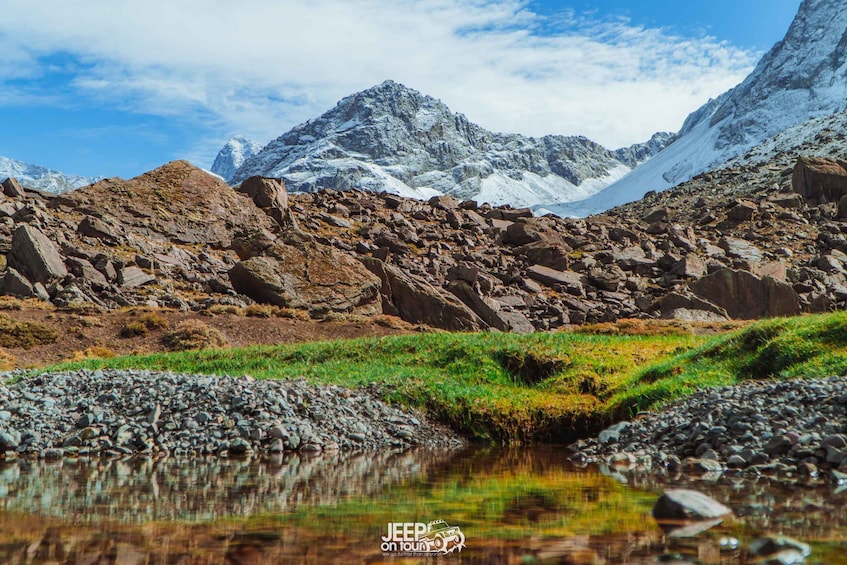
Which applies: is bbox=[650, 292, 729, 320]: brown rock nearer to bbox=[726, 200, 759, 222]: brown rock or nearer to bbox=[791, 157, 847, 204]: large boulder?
bbox=[726, 200, 759, 222]: brown rock

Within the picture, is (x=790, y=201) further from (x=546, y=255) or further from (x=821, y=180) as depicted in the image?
(x=546, y=255)

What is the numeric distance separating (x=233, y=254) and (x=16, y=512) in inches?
1789

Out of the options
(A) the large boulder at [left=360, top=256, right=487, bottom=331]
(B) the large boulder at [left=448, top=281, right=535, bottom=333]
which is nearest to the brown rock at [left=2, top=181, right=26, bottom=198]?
(A) the large boulder at [left=360, top=256, right=487, bottom=331]

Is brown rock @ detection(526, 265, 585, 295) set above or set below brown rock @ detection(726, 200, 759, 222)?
below

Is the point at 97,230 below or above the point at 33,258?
above

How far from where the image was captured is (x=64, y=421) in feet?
47.3

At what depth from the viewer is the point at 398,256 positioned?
56.2 metres

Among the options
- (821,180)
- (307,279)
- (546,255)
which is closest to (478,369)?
(307,279)

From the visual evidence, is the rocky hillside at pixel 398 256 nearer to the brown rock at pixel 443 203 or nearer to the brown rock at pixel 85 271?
the brown rock at pixel 85 271

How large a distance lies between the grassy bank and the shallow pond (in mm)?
4815

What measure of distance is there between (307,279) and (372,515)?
33.6m

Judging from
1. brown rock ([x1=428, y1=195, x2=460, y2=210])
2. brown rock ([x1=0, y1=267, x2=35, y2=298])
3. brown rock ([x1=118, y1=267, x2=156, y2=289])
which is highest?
brown rock ([x1=428, y1=195, x2=460, y2=210])

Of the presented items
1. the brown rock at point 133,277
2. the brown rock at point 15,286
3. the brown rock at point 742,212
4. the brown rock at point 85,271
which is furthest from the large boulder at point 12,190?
the brown rock at point 742,212

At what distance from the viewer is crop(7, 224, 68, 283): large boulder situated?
38.7 m
